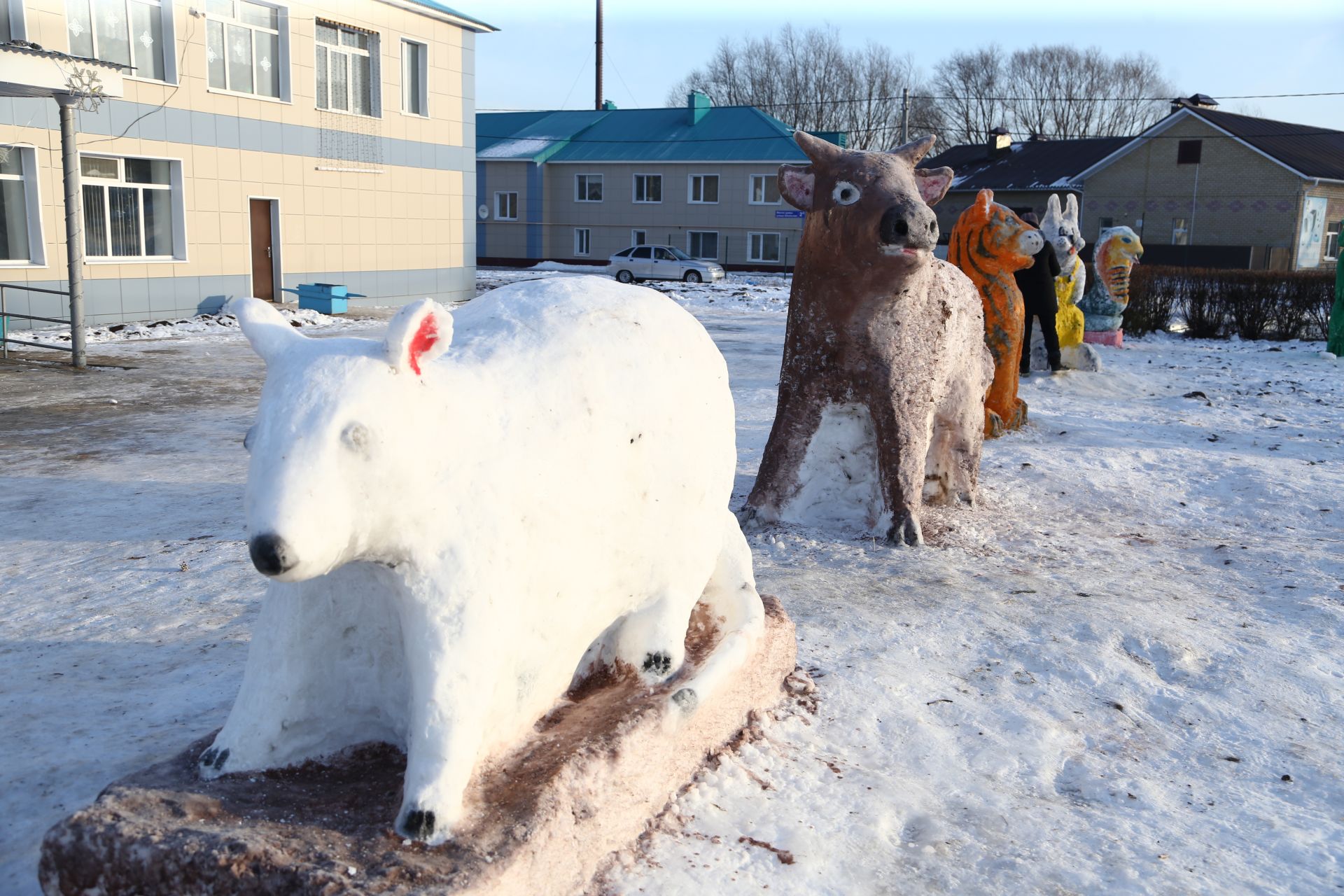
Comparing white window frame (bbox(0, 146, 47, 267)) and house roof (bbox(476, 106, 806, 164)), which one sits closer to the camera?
white window frame (bbox(0, 146, 47, 267))

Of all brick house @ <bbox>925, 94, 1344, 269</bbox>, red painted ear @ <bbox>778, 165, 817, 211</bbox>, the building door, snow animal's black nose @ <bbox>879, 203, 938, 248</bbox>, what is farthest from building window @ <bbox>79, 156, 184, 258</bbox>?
brick house @ <bbox>925, 94, 1344, 269</bbox>

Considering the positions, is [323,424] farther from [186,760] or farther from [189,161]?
[189,161]

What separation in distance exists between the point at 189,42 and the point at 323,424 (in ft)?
51.1

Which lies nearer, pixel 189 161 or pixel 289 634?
pixel 289 634

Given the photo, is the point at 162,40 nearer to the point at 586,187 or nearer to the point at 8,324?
the point at 8,324

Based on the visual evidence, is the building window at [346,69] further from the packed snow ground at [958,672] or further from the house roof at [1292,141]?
the house roof at [1292,141]

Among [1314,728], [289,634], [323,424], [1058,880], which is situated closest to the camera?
[323,424]

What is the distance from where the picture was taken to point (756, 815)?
9.04 ft

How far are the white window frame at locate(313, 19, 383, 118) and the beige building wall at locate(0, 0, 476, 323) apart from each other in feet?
0.21

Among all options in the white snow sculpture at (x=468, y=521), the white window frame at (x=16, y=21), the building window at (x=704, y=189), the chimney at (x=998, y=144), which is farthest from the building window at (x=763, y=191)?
the white snow sculpture at (x=468, y=521)

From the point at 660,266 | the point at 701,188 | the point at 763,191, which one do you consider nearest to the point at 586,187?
the point at 701,188

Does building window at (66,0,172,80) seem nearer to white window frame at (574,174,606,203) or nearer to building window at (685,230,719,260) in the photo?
white window frame at (574,174,606,203)

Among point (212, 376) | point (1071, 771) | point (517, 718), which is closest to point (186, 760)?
point (517, 718)

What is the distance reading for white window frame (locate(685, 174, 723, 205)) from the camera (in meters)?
32.8
